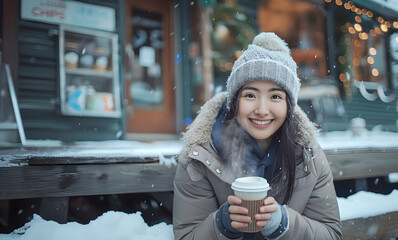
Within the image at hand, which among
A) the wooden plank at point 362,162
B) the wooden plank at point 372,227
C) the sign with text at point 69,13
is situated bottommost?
the wooden plank at point 372,227

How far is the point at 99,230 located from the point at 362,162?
94.5 inches

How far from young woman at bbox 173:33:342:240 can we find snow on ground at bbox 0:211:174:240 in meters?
0.40

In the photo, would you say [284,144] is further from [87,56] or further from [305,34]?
[305,34]

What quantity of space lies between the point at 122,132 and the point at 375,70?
7.81 meters

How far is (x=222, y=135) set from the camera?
166cm

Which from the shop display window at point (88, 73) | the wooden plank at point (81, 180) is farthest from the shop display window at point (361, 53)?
the wooden plank at point (81, 180)

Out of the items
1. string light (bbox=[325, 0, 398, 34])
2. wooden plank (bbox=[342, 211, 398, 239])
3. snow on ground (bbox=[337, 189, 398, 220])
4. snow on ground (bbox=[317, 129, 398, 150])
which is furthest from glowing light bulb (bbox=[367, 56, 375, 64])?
wooden plank (bbox=[342, 211, 398, 239])

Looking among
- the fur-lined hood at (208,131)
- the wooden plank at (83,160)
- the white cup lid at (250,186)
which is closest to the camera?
the white cup lid at (250,186)

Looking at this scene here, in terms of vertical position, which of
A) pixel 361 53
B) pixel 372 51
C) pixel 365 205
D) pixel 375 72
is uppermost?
pixel 372 51

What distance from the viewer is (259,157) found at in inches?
66.0

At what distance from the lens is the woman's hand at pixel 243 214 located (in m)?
1.23

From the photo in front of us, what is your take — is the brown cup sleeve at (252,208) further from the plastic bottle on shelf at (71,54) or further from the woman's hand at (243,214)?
the plastic bottle on shelf at (71,54)

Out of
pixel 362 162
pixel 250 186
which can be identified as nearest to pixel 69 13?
pixel 250 186

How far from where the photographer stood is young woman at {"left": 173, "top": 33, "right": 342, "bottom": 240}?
1564mm
